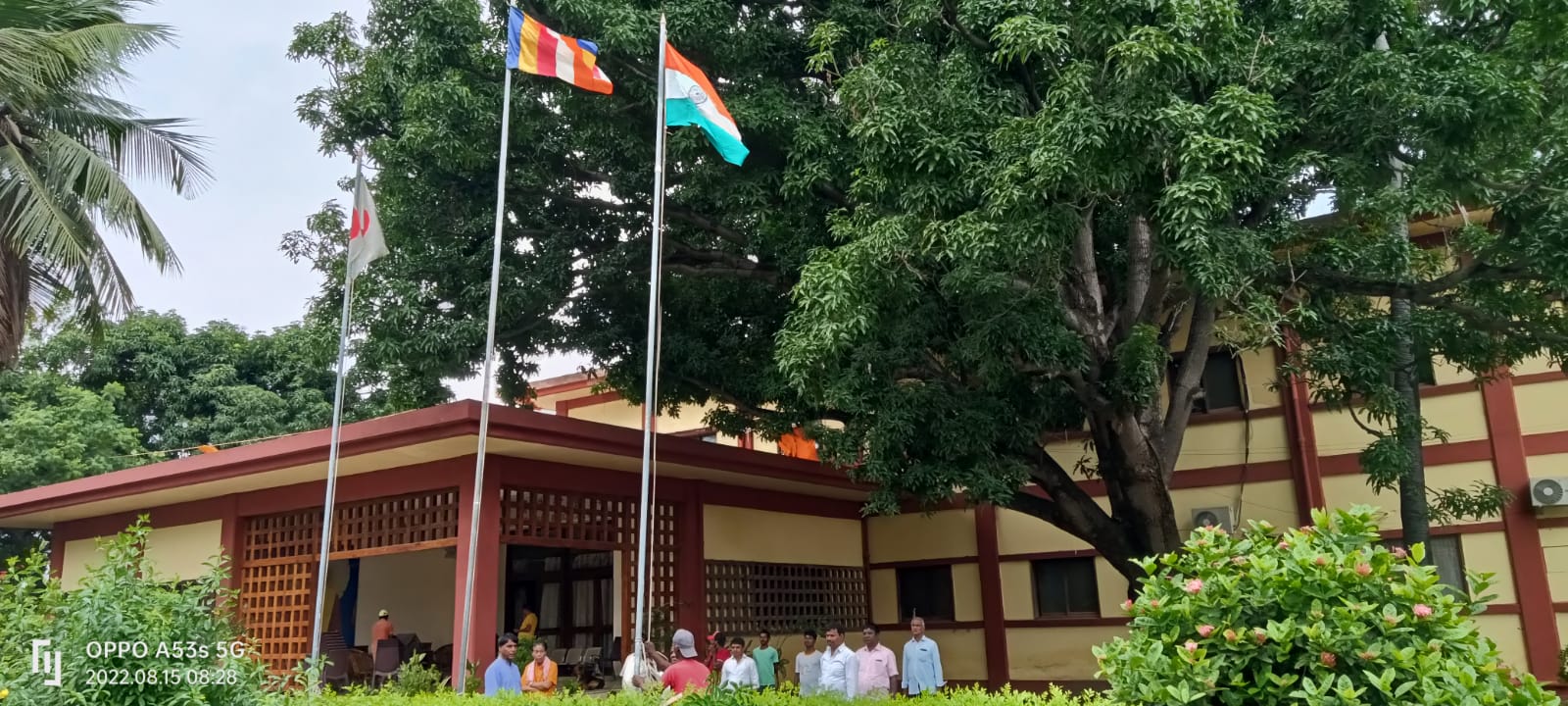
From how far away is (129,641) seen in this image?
4.94 metres

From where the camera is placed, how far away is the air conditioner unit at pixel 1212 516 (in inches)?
557

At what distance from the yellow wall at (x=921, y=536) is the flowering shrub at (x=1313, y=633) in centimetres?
1192

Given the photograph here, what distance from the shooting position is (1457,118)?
27.4 feet

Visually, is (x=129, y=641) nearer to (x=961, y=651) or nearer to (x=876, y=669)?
(x=876, y=669)

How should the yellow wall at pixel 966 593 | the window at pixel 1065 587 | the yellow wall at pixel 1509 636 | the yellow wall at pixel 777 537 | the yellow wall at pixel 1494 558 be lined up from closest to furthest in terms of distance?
the yellow wall at pixel 1509 636, the yellow wall at pixel 1494 558, the yellow wall at pixel 777 537, the window at pixel 1065 587, the yellow wall at pixel 966 593

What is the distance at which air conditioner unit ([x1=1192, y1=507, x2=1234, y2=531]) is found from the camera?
14157 mm

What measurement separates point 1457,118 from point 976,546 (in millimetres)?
9120

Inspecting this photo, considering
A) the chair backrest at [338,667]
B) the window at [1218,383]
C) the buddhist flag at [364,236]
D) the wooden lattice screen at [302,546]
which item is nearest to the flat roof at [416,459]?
the wooden lattice screen at [302,546]

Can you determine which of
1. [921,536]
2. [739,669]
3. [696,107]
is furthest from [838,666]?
[921,536]

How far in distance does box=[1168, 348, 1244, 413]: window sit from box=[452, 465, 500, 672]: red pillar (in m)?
8.83

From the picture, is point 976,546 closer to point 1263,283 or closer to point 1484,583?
point 1263,283

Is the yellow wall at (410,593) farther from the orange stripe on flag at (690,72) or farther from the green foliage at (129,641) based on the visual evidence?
the green foliage at (129,641)

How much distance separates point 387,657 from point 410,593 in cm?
427

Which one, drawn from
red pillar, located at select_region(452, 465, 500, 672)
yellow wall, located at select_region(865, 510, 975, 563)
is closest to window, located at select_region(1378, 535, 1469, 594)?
yellow wall, located at select_region(865, 510, 975, 563)
